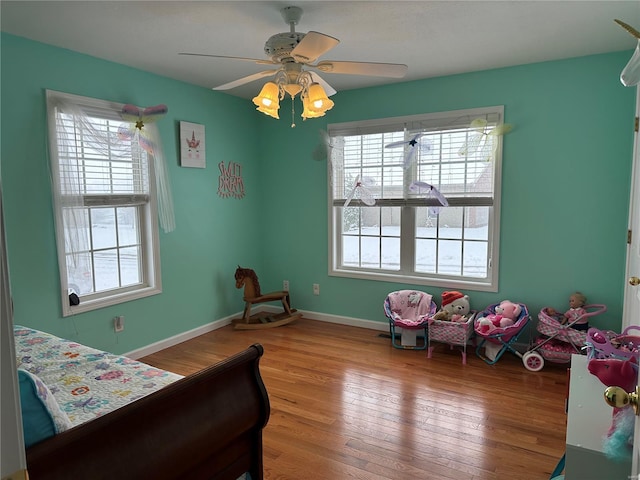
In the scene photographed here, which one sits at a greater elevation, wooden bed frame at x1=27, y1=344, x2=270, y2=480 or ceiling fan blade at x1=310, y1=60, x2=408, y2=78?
ceiling fan blade at x1=310, y1=60, x2=408, y2=78

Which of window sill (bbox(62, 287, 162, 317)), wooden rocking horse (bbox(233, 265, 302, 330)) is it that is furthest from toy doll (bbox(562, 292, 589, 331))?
window sill (bbox(62, 287, 162, 317))

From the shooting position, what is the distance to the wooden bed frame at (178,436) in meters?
1.29

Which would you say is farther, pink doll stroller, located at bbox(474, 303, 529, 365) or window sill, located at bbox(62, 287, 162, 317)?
pink doll stroller, located at bbox(474, 303, 529, 365)

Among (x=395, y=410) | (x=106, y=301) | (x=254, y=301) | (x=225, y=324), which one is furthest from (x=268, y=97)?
(x=225, y=324)

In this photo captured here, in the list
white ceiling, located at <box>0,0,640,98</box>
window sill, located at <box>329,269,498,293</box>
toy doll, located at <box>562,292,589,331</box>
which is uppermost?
white ceiling, located at <box>0,0,640,98</box>

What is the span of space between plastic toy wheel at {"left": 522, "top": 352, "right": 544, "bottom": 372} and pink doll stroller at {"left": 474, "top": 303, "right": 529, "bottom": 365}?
8 cm

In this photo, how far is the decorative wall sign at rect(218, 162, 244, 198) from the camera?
4594 mm

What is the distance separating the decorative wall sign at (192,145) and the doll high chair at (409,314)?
232 centimetres

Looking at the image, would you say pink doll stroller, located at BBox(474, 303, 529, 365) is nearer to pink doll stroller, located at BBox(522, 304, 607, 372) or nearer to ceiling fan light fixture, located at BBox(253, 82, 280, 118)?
pink doll stroller, located at BBox(522, 304, 607, 372)

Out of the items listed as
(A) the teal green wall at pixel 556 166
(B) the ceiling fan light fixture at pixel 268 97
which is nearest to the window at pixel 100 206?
(B) the ceiling fan light fixture at pixel 268 97

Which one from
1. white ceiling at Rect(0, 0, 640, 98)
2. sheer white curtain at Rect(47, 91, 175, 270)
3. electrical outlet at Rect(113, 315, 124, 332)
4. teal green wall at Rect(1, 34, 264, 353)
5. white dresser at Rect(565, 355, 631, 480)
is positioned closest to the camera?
white dresser at Rect(565, 355, 631, 480)

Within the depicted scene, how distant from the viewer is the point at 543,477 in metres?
2.15

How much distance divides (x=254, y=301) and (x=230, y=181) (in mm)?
1335

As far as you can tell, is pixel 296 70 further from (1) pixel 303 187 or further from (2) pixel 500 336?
(2) pixel 500 336
